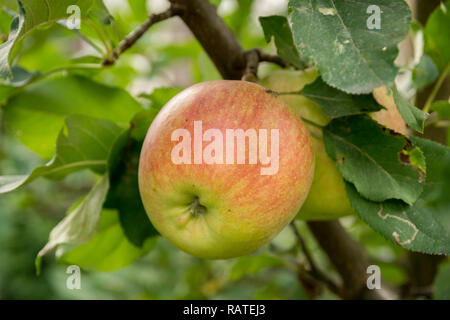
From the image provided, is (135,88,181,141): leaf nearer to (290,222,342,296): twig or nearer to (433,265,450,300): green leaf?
(290,222,342,296): twig

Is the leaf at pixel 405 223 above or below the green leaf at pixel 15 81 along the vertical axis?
below

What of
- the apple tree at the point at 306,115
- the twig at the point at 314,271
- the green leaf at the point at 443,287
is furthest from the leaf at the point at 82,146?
the green leaf at the point at 443,287

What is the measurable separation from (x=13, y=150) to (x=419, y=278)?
1.45 meters

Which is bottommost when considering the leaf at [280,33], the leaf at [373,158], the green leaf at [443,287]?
the green leaf at [443,287]

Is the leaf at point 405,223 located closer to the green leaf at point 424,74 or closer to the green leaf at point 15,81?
the green leaf at point 424,74

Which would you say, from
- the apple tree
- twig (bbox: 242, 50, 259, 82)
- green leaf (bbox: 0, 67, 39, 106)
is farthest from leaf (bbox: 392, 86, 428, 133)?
green leaf (bbox: 0, 67, 39, 106)

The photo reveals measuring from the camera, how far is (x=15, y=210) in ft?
6.67

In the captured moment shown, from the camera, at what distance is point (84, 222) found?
2.34 feet

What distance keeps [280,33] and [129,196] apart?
0.36 metres

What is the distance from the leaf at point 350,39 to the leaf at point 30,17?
1.02 ft

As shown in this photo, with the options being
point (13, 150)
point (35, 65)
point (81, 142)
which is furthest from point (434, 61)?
point (13, 150)

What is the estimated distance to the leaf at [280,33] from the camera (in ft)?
2.20

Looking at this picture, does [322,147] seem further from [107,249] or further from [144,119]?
[107,249]

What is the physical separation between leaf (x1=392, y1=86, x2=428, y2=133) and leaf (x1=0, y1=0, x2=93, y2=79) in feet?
1.41
